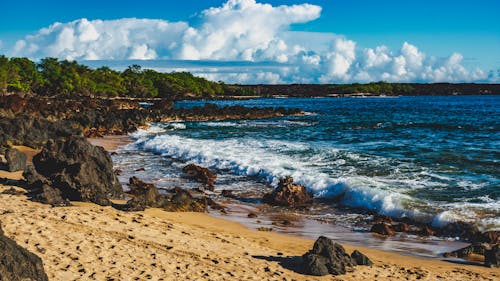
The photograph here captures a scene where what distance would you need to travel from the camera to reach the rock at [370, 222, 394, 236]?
10336 millimetres

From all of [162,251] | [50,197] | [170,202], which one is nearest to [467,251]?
[162,251]

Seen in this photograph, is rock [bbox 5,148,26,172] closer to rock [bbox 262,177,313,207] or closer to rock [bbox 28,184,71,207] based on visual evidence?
rock [bbox 28,184,71,207]

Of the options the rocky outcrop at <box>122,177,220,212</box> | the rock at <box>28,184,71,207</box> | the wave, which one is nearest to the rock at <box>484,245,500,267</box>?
the wave

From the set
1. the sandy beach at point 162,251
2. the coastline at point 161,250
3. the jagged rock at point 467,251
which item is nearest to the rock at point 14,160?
the sandy beach at point 162,251

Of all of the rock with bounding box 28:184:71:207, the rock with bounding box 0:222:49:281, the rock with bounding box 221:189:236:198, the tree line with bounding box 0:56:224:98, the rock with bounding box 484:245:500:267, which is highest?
the tree line with bounding box 0:56:224:98

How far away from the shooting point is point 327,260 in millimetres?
7562

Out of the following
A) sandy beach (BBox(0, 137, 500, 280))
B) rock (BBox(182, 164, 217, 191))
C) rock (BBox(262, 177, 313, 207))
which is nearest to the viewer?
sandy beach (BBox(0, 137, 500, 280))

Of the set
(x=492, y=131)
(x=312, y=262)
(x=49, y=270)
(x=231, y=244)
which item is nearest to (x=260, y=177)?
(x=231, y=244)

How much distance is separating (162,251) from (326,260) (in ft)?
8.48

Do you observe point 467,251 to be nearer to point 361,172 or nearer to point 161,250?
point 161,250

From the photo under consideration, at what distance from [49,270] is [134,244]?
1.78 metres

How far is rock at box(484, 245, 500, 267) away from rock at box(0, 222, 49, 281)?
6.81 meters

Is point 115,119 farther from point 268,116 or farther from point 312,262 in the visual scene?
point 312,262

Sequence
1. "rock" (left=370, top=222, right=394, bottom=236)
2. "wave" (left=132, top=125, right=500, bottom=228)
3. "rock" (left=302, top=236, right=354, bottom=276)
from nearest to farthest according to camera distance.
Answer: "rock" (left=302, top=236, right=354, bottom=276) → "rock" (left=370, top=222, right=394, bottom=236) → "wave" (left=132, top=125, right=500, bottom=228)
